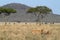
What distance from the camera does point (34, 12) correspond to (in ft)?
251

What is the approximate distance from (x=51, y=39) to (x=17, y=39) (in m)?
1.42

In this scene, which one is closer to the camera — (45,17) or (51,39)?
(51,39)

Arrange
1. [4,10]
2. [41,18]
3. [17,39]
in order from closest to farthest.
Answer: [17,39] < [41,18] < [4,10]

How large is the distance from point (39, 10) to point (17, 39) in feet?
208

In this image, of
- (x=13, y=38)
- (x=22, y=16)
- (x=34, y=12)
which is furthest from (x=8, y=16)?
(x=13, y=38)

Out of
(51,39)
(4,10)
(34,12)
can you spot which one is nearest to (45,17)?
(34,12)

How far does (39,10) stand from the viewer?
73.8 m

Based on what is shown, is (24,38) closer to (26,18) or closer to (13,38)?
(13,38)

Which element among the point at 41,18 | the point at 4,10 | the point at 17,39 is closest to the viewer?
the point at 17,39

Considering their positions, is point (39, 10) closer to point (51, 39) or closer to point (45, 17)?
point (45, 17)

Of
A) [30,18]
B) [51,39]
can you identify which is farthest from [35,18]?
[51,39]

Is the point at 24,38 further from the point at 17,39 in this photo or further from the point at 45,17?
the point at 45,17

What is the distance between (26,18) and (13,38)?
60348 mm

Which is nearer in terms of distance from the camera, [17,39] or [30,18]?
[17,39]
